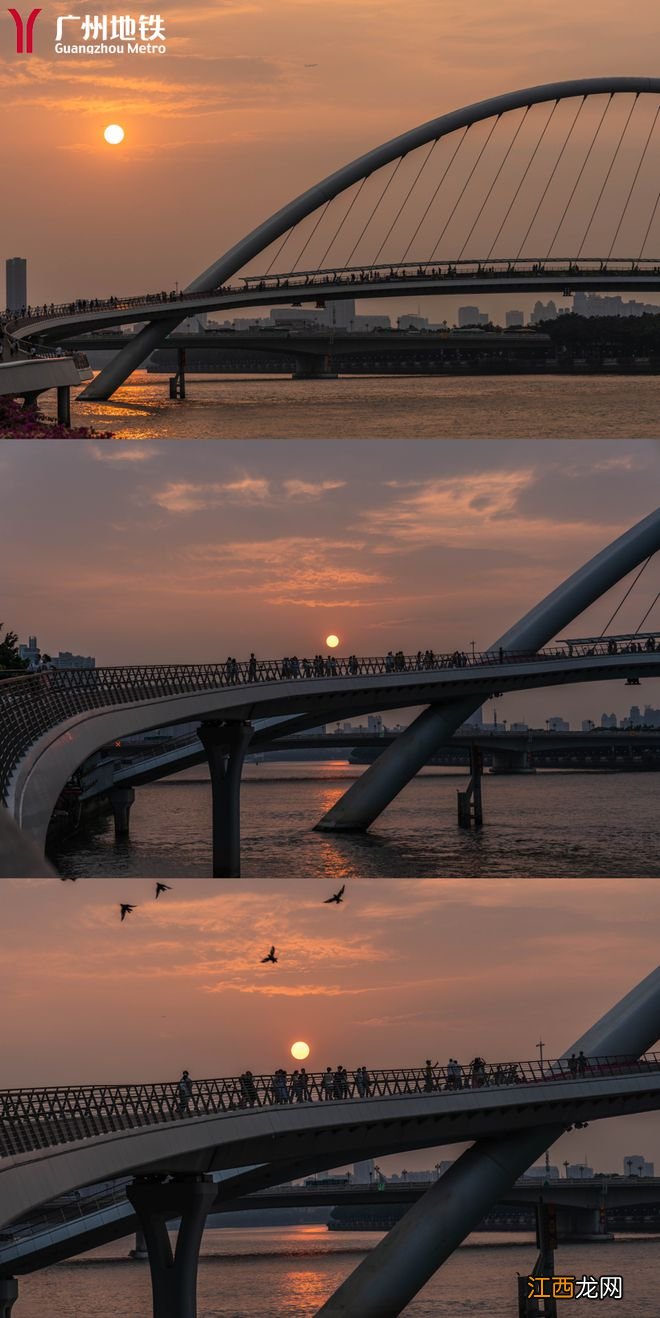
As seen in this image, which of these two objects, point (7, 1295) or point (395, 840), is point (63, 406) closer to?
point (395, 840)

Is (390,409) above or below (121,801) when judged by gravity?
above

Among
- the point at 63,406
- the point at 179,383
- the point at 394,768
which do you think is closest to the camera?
the point at 394,768

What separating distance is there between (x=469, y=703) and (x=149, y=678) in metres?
16.8

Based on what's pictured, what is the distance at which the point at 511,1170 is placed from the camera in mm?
44094

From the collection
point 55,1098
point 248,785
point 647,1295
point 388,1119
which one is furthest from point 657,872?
point 248,785

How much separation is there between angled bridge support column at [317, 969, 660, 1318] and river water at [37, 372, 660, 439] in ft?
54.5

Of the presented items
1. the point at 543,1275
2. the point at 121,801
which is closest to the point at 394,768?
the point at 121,801

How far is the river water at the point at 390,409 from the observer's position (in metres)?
59.0

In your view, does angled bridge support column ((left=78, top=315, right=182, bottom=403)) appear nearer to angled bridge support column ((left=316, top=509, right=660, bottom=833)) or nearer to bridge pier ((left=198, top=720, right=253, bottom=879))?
angled bridge support column ((left=316, top=509, right=660, bottom=833))

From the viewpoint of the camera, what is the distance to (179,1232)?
1393 inches

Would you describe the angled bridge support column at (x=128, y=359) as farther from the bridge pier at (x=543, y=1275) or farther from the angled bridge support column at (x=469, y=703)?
the bridge pier at (x=543, y=1275)

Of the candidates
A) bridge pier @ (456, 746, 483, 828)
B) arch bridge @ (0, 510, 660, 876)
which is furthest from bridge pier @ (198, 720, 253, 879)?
bridge pier @ (456, 746, 483, 828)

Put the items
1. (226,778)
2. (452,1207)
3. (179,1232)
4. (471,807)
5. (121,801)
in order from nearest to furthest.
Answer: (179,1232), (452,1207), (226,778), (121,801), (471,807)

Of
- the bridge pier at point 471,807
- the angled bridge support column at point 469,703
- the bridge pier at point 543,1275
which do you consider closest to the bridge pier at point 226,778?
the angled bridge support column at point 469,703
